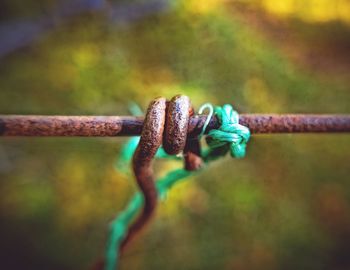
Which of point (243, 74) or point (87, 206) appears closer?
point (243, 74)

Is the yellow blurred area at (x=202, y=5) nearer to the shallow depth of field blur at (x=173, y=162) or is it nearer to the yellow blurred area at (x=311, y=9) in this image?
the shallow depth of field blur at (x=173, y=162)

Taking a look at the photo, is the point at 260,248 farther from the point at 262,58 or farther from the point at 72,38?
the point at 72,38

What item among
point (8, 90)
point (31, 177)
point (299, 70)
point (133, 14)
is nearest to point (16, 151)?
point (31, 177)

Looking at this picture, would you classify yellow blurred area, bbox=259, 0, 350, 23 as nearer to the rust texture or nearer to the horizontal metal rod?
the horizontal metal rod

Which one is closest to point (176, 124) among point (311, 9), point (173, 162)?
point (173, 162)

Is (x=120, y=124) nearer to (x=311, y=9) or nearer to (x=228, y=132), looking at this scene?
(x=228, y=132)

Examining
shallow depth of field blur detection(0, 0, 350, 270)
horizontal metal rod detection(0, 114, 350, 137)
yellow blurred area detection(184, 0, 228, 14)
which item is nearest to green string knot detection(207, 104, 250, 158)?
horizontal metal rod detection(0, 114, 350, 137)
